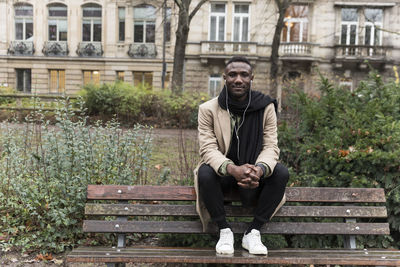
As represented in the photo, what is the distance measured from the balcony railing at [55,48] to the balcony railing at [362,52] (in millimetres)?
19660

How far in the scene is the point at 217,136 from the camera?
3.38 m

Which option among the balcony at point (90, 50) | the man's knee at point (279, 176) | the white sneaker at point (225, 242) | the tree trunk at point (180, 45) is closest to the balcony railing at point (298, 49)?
the tree trunk at point (180, 45)

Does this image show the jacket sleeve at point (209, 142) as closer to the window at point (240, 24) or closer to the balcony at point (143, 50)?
the window at point (240, 24)

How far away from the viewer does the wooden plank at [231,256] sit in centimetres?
290

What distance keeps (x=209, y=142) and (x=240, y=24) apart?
24137 mm

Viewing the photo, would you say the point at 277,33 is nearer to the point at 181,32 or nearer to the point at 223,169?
the point at 181,32

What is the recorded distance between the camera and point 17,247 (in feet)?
12.7

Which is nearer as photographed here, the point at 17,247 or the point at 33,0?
the point at 17,247

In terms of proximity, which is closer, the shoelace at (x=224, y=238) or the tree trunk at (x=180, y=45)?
the shoelace at (x=224, y=238)

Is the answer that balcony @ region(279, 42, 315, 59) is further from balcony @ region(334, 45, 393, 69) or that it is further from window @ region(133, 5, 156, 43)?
window @ region(133, 5, 156, 43)

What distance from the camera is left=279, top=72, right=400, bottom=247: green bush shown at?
152 inches

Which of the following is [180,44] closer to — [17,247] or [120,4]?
[120,4]

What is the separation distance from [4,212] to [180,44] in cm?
1416

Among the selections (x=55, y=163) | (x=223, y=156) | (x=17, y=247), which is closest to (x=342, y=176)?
(x=223, y=156)
